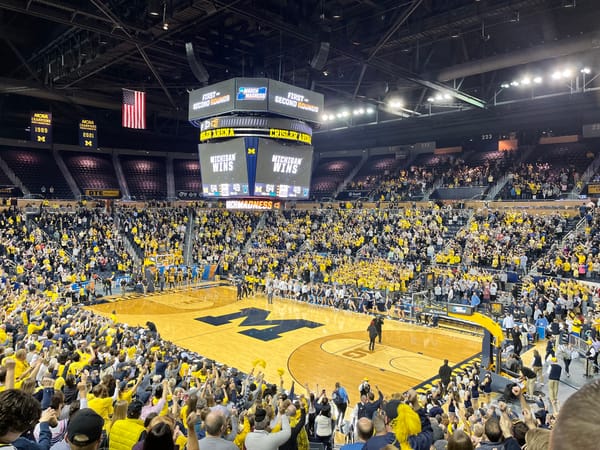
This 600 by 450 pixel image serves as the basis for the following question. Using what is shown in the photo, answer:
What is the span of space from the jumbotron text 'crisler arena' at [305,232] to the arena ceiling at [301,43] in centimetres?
14

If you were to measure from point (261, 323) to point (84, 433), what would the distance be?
61.6ft

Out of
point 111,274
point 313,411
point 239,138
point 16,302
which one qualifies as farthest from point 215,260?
point 313,411

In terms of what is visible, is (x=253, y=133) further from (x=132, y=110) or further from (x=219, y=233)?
(x=219, y=233)

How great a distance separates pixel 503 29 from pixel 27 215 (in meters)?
31.3

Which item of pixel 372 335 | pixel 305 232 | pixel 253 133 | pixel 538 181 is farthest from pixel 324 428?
pixel 305 232

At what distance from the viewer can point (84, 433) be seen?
300cm

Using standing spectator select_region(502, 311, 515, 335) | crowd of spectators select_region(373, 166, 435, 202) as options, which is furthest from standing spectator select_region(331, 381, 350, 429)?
crowd of spectators select_region(373, 166, 435, 202)

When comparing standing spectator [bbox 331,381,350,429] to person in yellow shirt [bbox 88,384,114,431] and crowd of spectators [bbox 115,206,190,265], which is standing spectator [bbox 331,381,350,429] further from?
crowd of spectators [bbox 115,206,190,265]

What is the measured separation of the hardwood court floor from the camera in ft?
49.0

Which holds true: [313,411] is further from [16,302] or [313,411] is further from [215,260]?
[215,260]

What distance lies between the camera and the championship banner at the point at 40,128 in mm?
30531

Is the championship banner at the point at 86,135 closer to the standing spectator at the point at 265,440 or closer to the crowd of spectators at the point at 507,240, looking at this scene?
the crowd of spectators at the point at 507,240

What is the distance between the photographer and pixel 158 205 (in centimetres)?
4028

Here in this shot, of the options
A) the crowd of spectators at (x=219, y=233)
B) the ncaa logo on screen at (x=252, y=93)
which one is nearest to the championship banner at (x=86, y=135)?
the crowd of spectators at (x=219, y=233)
